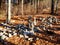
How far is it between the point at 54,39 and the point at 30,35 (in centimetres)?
160

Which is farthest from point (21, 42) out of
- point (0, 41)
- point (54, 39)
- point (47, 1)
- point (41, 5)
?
point (47, 1)

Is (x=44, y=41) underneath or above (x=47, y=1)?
underneath

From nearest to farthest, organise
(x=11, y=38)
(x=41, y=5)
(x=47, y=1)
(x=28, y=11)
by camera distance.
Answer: (x=11, y=38)
(x=28, y=11)
(x=41, y=5)
(x=47, y=1)

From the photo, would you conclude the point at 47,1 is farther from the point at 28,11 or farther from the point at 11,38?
the point at 11,38

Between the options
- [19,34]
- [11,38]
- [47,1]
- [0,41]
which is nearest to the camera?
[0,41]

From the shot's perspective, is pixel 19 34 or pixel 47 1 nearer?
pixel 19 34

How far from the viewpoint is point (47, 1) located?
133ft

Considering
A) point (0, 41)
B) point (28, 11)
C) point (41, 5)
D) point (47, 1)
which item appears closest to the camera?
point (0, 41)

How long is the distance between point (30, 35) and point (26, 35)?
1.03 feet

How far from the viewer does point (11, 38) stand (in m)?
10.8

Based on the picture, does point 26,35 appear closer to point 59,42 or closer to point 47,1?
point 59,42

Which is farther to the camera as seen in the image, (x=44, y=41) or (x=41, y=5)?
(x=41, y=5)

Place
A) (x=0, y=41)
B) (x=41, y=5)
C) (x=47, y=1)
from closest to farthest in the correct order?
(x=0, y=41) < (x=41, y=5) < (x=47, y=1)

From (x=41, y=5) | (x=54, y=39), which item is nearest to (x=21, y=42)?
(x=54, y=39)
